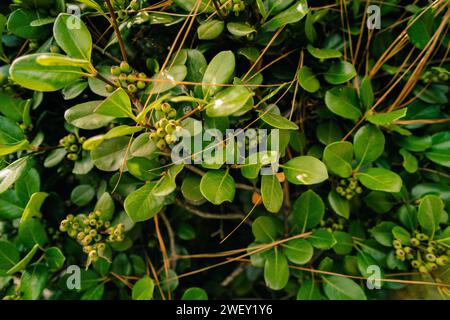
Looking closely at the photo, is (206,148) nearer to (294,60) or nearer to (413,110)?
(294,60)

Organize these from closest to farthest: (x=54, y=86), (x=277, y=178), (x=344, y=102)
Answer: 1. (x=54, y=86)
2. (x=277, y=178)
3. (x=344, y=102)

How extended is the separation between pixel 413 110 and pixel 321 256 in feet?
1.66

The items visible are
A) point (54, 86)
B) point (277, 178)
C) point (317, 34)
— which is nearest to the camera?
point (54, 86)

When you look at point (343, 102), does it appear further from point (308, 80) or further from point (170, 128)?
point (170, 128)

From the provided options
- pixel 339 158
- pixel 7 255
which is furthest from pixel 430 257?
pixel 7 255

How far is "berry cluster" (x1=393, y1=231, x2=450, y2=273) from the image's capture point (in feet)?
2.84

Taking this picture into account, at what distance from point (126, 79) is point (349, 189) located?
615 millimetres

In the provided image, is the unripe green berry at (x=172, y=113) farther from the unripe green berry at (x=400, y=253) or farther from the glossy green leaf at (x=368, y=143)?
the unripe green berry at (x=400, y=253)

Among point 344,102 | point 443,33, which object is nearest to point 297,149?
point 344,102

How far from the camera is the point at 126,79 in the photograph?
0.78 m

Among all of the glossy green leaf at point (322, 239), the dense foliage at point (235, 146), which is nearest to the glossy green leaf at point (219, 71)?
the dense foliage at point (235, 146)

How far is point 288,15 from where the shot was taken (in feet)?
2.71

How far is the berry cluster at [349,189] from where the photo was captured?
92 centimetres

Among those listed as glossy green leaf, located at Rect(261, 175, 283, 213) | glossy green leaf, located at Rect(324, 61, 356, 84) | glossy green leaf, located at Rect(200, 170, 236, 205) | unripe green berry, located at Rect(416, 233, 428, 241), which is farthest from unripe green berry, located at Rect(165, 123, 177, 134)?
unripe green berry, located at Rect(416, 233, 428, 241)
